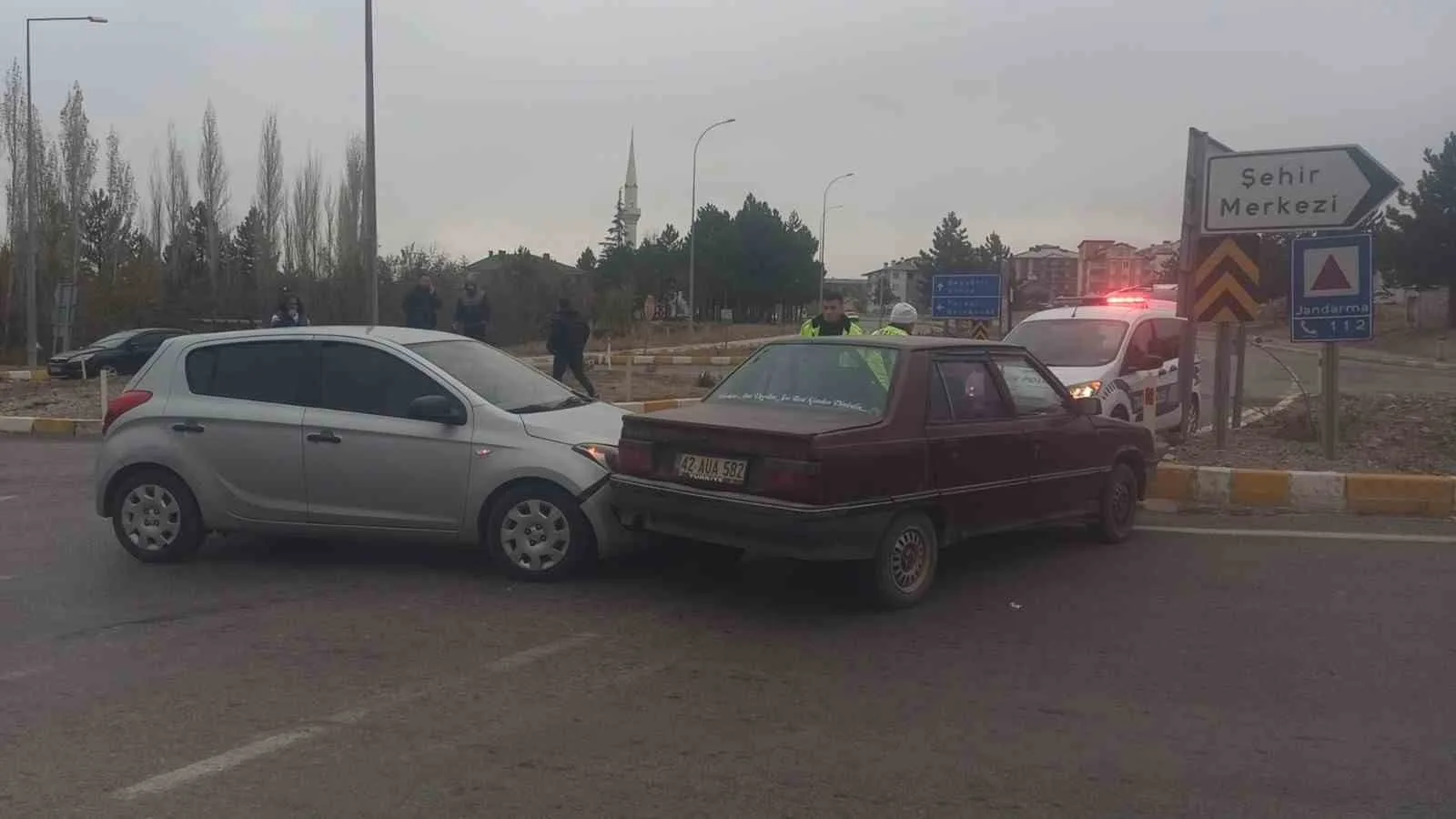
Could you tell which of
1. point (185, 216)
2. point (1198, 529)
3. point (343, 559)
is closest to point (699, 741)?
point (343, 559)

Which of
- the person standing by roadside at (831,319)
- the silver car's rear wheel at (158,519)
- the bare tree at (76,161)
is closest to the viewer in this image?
the silver car's rear wheel at (158,519)

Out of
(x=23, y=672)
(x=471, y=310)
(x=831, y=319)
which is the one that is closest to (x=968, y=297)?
(x=471, y=310)

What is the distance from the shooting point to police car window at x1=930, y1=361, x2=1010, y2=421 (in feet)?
22.6

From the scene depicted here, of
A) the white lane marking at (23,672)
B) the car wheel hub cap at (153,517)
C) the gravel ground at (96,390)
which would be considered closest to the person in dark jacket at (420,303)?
the gravel ground at (96,390)

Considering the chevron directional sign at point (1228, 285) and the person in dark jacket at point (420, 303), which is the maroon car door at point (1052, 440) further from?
the person in dark jacket at point (420, 303)

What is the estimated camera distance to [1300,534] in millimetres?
8867

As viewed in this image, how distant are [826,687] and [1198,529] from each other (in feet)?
15.8

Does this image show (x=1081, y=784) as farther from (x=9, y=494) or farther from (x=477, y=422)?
(x=9, y=494)

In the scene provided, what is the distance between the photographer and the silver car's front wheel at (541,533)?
23.2 ft

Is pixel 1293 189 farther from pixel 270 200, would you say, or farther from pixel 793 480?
pixel 270 200

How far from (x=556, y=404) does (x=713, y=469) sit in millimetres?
1748

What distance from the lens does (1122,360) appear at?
39.9 feet

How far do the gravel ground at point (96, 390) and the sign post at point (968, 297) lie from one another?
161 inches

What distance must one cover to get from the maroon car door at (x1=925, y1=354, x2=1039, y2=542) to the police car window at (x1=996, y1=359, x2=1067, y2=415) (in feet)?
0.57
